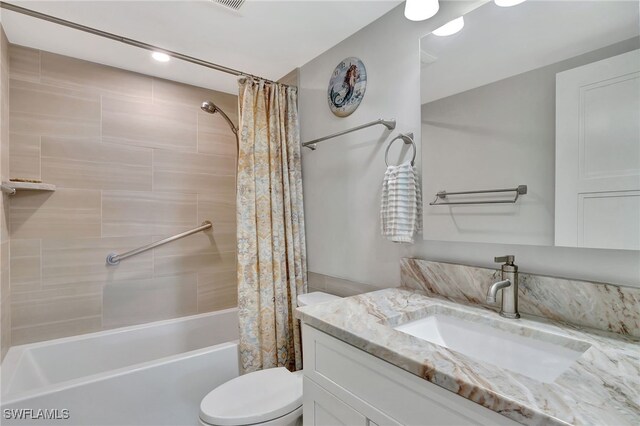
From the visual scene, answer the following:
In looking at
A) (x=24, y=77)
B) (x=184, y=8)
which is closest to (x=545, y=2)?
(x=184, y=8)

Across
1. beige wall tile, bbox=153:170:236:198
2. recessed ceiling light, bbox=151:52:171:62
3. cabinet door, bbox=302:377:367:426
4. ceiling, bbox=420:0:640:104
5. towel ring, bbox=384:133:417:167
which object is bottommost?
cabinet door, bbox=302:377:367:426

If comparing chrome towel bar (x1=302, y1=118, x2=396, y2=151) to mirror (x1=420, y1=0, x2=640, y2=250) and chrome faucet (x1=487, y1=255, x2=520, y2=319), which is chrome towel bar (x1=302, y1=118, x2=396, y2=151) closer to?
mirror (x1=420, y1=0, x2=640, y2=250)

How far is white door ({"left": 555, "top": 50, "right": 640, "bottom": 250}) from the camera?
0.82m

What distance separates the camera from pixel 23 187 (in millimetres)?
1675

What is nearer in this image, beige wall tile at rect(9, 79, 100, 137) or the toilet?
the toilet

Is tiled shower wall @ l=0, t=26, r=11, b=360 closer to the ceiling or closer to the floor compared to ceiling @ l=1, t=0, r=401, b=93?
closer to the floor

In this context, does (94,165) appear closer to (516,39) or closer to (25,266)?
(25,266)

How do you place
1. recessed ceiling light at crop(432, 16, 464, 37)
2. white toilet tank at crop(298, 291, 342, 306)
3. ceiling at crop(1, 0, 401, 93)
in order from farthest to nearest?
white toilet tank at crop(298, 291, 342, 306), ceiling at crop(1, 0, 401, 93), recessed ceiling light at crop(432, 16, 464, 37)

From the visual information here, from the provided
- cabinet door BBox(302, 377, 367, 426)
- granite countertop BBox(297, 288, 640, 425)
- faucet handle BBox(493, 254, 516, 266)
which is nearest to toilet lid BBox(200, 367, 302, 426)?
cabinet door BBox(302, 377, 367, 426)

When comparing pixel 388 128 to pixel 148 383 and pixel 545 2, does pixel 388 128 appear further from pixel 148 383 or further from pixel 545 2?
pixel 148 383

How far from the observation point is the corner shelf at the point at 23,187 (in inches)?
63.0

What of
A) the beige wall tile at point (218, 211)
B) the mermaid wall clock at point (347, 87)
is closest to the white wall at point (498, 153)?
the mermaid wall clock at point (347, 87)

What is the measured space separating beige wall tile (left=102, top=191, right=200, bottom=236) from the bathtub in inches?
27.6

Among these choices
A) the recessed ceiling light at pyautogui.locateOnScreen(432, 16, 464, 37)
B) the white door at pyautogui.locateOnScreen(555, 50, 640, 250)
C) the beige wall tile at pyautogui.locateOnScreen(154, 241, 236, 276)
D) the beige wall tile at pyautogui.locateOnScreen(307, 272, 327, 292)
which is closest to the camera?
the white door at pyautogui.locateOnScreen(555, 50, 640, 250)
